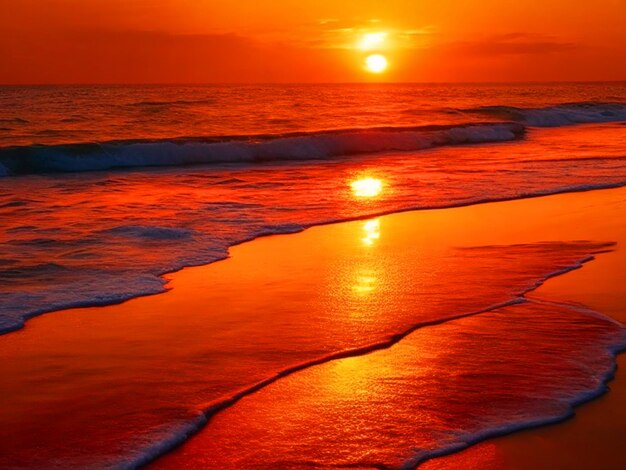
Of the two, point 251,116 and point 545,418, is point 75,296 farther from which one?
point 251,116

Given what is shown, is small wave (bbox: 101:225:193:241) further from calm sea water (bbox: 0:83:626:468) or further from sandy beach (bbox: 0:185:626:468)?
sandy beach (bbox: 0:185:626:468)

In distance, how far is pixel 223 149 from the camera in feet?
77.6

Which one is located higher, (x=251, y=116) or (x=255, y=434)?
(x=251, y=116)

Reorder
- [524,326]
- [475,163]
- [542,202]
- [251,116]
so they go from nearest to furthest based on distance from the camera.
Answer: [524,326], [542,202], [475,163], [251,116]

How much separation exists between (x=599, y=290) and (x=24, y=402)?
477 centimetres

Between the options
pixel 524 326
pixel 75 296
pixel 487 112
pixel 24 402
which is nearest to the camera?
pixel 24 402

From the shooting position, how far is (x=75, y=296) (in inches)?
281

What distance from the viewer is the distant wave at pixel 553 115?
39.2m

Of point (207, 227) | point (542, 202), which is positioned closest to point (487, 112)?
point (542, 202)

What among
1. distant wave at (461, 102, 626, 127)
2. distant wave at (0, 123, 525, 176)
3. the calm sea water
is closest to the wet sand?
the calm sea water

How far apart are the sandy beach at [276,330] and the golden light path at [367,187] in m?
3.42

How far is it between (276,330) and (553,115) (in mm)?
36848

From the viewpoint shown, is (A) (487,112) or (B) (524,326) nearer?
(B) (524,326)

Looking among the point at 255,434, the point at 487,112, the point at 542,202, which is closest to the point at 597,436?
the point at 255,434
